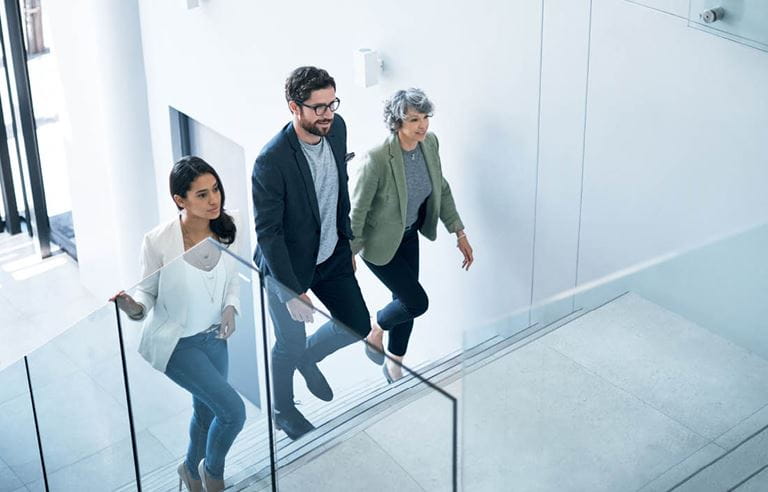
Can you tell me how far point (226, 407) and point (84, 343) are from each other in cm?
95

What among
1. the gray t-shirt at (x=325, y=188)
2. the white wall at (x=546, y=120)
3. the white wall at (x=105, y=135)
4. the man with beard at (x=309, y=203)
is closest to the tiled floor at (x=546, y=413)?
the white wall at (x=546, y=120)

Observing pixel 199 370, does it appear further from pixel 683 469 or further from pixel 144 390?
pixel 683 469

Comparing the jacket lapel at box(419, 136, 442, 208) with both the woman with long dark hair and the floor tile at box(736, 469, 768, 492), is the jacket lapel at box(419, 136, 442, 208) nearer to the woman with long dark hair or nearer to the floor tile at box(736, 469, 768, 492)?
the woman with long dark hair

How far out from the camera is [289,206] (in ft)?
19.5

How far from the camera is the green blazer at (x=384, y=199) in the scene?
259 inches

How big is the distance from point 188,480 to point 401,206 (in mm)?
2148

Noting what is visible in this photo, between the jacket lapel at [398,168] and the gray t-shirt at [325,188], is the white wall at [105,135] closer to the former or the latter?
the jacket lapel at [398,168]

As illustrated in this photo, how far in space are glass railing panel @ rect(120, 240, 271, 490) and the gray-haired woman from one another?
6.25 feet

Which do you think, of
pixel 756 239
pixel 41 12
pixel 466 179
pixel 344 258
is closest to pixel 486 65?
pixel 466 179

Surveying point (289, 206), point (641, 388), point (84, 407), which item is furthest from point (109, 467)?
point (641, 388)

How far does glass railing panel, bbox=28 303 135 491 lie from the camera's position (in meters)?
5.34

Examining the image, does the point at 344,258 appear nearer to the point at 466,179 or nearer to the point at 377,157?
the point at 377,157

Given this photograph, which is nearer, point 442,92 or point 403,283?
point 403,283

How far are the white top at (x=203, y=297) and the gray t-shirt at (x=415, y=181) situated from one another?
2.18 m
